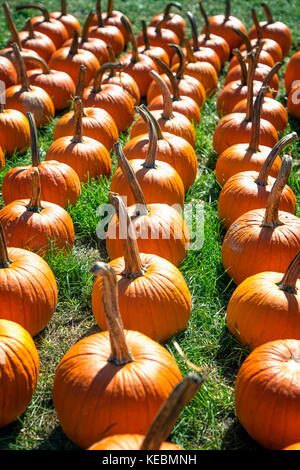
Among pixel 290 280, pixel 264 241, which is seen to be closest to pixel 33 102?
pixel 264 241

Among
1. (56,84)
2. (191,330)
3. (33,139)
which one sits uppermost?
(33,139)

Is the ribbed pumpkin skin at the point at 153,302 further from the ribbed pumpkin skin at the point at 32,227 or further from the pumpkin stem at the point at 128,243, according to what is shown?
the ribbed pumpkin skin at the point at 32,227

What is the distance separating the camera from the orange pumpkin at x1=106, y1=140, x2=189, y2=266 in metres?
3.90

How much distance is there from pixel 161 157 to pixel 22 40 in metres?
3.91

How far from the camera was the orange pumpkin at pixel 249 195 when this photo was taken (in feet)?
14.2

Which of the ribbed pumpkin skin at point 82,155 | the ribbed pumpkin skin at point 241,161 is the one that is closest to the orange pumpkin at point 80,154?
the ribbed pumpkin skin at point 82,155

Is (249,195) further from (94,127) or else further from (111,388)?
(111,388)

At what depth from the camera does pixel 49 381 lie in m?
3.31

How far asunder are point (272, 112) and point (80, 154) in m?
2.07

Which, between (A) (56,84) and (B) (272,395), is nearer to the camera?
(B) (272,395)

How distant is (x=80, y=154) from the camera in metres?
5.02

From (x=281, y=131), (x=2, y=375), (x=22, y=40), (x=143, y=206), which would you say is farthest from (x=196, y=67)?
(x=2, y=375)

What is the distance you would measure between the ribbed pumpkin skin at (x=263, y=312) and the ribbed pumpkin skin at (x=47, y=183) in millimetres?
1749

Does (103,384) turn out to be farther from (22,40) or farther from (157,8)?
(157,8)
